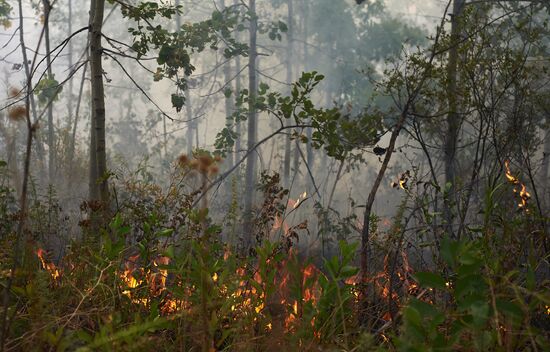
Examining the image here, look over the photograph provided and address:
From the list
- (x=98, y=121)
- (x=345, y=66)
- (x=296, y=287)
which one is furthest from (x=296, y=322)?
(x=345, y=66)

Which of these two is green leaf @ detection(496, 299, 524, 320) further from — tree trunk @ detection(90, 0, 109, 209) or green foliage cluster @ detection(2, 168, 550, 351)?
tree trunk @ detection(90, 0, 109, 209)

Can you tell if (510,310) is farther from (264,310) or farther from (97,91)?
(97,91)

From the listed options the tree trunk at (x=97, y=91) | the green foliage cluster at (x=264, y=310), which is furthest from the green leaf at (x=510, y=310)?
the tree trunk at (x=97, y=91)

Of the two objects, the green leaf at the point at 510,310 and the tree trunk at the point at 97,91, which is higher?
the tree trunk at the point at 97,91

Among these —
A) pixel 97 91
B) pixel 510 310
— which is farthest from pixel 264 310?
pixel 97 91

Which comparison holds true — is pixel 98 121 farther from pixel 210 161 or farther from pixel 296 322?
pixel 210 161

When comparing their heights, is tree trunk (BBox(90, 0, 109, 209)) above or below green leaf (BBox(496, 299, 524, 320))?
above

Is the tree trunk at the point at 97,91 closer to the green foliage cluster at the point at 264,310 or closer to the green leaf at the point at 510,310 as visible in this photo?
the green foliage cluster at the point at 264,310

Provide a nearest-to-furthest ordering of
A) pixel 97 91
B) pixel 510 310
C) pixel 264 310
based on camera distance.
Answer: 1. pixel 510 310
2. pixel 264 310
3. pixel 97 91

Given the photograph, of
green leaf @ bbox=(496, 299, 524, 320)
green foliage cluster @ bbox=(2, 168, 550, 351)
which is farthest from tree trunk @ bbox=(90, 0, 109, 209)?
green leaf @ bbox=(496, 299, 524, 320)

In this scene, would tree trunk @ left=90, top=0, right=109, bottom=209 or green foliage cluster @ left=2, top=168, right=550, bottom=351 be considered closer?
green foliage cluster @ left=2, top=168, right=550, bottom=351

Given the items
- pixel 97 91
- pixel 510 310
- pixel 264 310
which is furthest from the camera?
pixel 97 91

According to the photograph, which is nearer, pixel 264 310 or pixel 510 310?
pixel 510 310

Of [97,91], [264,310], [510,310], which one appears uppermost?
[97,91]
